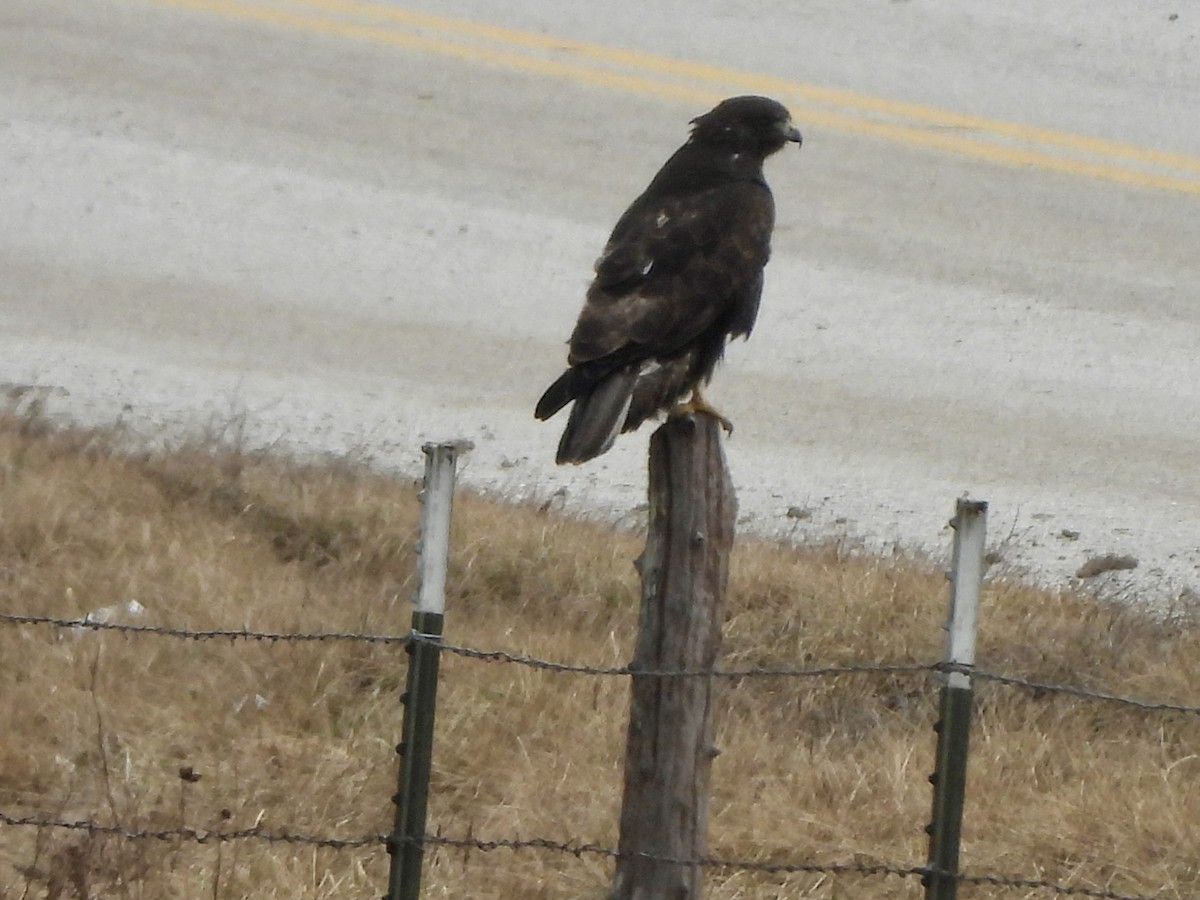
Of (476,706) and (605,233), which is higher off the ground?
(605,233)

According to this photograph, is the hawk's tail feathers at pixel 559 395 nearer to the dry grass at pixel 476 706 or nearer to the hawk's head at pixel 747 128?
the dry grass at pixel 476 706

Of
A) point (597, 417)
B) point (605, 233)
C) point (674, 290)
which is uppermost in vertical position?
point (605, 233)

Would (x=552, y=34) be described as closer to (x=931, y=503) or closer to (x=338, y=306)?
→ (x=338, y=306)

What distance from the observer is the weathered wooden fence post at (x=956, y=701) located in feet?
11.3

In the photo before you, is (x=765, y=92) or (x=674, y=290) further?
(x=765, y=92)

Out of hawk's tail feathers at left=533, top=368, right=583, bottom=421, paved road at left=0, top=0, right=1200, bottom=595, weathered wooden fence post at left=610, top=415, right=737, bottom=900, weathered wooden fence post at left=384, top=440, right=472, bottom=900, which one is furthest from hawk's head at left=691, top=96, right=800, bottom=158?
weathered wooden fence post at left=384, top=440, right=472, bottom=900

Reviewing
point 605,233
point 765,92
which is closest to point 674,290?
point 605,233

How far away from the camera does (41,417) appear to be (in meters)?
6.60

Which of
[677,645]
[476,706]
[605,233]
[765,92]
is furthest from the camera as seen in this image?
[765,92]

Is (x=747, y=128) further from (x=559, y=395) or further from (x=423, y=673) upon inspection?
(x=423, y=673)

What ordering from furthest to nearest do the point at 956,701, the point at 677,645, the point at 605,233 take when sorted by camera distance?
the point at 605,233, the point at 677,645, the point at 956,701

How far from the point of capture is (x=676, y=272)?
4855 millimetres

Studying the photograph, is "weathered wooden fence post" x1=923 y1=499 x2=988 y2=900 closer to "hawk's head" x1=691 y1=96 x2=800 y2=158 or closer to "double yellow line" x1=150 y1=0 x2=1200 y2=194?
"hawk's head" x1=691 y1=96 x2=800 y2=158

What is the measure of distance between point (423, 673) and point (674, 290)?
150 centimetres
